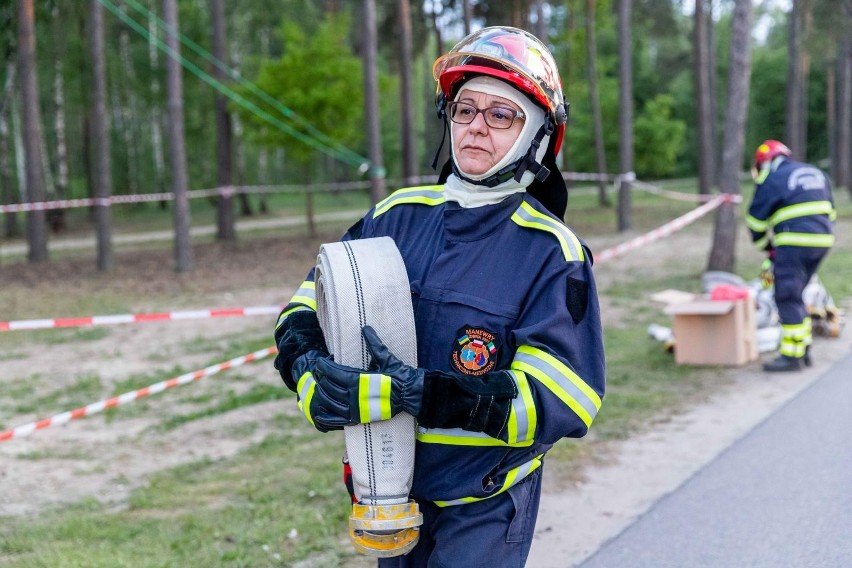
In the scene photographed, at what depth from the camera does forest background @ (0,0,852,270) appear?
17641 millimetres

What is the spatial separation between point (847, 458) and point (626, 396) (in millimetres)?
2030

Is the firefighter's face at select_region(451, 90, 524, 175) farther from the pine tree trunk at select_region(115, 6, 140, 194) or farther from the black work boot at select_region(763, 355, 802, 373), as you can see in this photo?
the pine tree trunk at select_region(115, 6, 140, 194)

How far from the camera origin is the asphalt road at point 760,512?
4.14 meters

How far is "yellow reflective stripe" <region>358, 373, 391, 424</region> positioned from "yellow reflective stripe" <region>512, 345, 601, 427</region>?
1.00 ft

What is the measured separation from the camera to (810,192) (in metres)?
7.68

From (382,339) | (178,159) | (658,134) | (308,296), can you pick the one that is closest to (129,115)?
(658,134)

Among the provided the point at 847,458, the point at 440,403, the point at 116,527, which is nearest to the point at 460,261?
the point at 440,403

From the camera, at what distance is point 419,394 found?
2057 millimetres

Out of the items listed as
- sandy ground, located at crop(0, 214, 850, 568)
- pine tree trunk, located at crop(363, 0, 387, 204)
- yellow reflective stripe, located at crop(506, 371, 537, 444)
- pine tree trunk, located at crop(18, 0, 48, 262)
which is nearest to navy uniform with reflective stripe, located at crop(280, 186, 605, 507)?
yellow reflective stripe, located at crop(506, 371, 537, 444)

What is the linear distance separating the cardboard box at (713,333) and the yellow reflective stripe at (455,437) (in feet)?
19.7

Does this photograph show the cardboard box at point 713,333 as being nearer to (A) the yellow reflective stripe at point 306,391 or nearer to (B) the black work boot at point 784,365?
(B) the black work boot at point 784,365

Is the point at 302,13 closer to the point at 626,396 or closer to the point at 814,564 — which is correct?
the point at 626,396

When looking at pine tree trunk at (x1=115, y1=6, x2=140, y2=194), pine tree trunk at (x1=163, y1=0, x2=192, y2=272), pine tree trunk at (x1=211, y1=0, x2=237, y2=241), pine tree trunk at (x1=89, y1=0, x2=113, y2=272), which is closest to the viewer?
pine tree trunk at (x1=163, y1=0, x2=192, y2=272)

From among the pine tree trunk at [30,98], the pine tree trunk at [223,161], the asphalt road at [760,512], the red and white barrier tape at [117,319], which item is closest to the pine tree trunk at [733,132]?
the asphalt road at [760,512]
